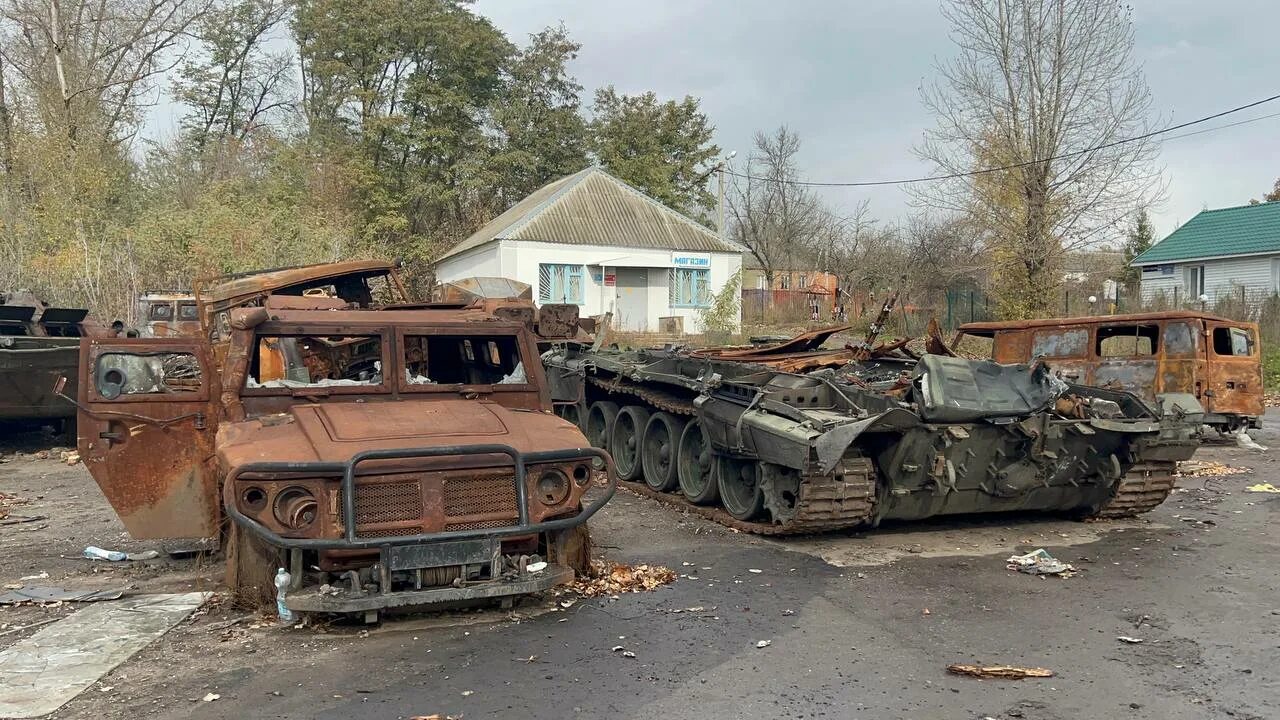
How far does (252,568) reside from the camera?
542cm

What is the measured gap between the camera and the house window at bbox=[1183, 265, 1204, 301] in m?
33.3

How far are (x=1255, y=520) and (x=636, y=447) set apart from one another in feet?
19.3

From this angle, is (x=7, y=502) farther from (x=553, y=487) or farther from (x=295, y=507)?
(x=553, y=487)

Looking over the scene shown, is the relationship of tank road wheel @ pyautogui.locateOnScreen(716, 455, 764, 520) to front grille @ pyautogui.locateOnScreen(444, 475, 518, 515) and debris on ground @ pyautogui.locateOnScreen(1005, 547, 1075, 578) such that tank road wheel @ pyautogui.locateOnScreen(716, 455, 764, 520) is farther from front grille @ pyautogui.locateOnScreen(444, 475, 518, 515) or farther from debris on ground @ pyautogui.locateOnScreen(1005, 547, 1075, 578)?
front grille @ pyautogui.locateOnScreen(444, 475, 518, 515)

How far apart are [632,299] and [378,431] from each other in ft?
91.5

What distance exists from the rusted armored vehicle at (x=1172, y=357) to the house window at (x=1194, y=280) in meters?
22.5

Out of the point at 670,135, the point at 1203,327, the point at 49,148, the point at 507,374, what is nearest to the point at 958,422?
the point at 507,374

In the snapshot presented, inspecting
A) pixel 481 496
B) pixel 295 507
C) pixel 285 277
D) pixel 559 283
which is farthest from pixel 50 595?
pixel 559 283

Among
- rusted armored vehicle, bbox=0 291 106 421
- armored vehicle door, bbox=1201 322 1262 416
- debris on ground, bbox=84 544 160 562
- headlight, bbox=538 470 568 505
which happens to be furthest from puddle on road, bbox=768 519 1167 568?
rusted armored vehicle, bbox=0 291 106 421

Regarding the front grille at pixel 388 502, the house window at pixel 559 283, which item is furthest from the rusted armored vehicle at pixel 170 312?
the house window at pixel 559 283

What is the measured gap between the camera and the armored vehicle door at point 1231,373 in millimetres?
12664

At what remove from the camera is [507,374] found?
687 cm

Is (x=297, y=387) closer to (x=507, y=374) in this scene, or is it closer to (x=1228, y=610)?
(x=507, y=374)

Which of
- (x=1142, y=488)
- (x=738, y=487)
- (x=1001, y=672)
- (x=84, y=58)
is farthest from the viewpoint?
(x=84, y=58)
